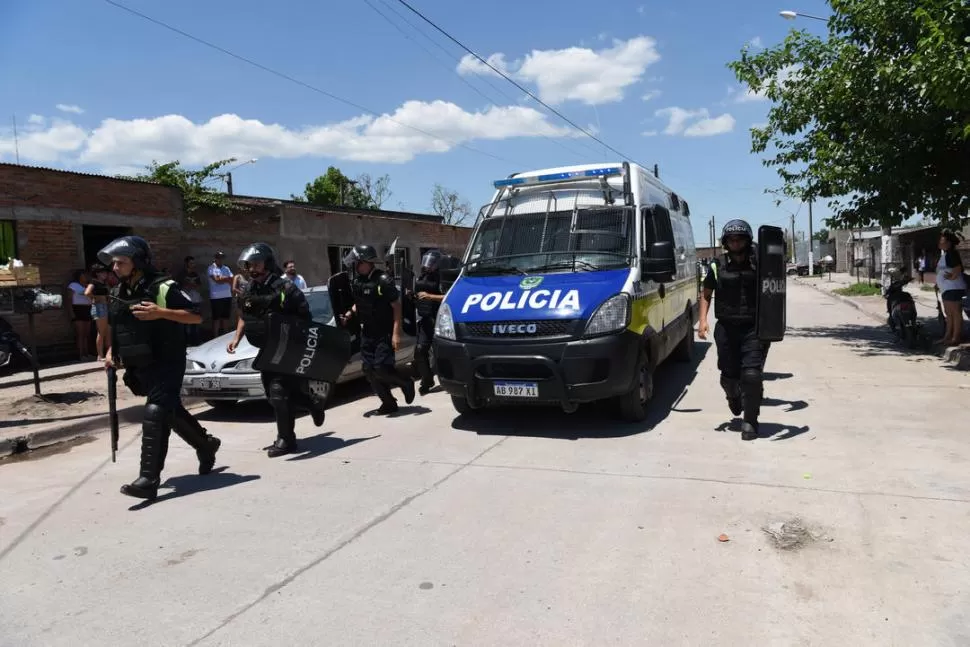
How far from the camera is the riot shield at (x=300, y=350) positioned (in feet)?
19.4

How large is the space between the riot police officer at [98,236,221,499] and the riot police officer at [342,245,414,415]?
246 centimetres

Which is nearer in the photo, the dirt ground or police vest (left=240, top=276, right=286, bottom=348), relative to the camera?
police vest (left=240, top=276, right=286, bottom=348)

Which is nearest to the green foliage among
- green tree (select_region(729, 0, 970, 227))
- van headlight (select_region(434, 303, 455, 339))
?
green tree (select_region(729, 0, 970, 227))

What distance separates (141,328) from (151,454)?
88 cm

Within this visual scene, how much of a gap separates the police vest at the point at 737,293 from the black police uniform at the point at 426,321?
361 centimetres

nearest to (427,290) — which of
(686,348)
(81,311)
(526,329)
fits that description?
(526,329)

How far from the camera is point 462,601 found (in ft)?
10.7

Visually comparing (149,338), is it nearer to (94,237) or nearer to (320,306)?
(320,306)

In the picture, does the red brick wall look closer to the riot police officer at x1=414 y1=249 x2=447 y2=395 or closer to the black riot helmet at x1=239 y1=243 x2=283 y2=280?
the riot police officer at x1=414 y1=249 x2=447 y2=395

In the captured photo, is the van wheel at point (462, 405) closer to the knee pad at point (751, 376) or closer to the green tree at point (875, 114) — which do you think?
the knee pad at point (751, 376)

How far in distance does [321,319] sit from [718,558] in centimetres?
648

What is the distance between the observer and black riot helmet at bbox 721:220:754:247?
19.9ft

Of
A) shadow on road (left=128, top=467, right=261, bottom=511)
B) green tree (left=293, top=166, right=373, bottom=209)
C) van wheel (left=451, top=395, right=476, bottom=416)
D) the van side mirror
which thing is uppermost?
green tree (left=293, top=166, right=373, bottom=209)

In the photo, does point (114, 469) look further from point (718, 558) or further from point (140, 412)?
point (718, 558)
